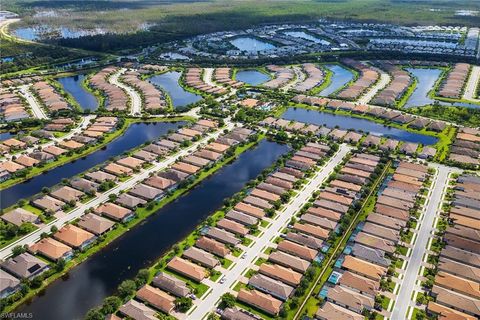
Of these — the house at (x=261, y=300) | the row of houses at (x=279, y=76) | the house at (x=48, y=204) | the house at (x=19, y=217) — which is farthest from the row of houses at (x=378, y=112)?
the house at (x=19, y=217)

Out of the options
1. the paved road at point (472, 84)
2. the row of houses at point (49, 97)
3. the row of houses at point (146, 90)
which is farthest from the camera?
the paved road at point (472, 84)

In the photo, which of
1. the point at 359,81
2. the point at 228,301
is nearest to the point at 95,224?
the point at 228,301

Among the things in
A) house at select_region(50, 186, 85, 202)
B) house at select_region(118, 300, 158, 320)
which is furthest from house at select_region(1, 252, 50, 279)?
house at select_region(50, 186, 85, 202)

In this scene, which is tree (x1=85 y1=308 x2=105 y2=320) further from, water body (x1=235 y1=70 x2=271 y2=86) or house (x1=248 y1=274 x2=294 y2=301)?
water body (x1=235 y1=70 x2=271 y2=86)

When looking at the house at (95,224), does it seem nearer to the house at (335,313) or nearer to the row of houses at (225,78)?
the house at (335,313)

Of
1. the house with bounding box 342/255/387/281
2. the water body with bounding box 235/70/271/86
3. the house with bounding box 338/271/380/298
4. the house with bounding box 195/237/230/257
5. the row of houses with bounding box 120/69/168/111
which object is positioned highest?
the water body with bounding box 235/70/271/86

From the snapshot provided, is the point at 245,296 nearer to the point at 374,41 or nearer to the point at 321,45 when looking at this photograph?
the point at 321,45
